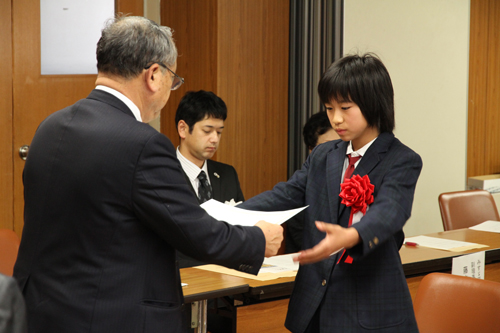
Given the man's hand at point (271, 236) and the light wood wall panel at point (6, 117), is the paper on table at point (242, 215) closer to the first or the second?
the man's hand at point (271, 236)

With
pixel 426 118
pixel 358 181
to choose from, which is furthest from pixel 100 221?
pixel 426 118

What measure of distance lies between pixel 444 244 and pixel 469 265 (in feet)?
1.24

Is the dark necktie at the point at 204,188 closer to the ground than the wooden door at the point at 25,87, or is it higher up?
closer to the ground

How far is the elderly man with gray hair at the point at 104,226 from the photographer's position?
4.08 feet

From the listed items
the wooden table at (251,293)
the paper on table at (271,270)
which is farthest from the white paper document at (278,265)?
the wooden table at (251,293)

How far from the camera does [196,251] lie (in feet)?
4.34

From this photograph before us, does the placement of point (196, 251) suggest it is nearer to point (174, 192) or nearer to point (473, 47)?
point (174, 192)

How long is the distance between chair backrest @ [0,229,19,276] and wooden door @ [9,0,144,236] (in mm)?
1057

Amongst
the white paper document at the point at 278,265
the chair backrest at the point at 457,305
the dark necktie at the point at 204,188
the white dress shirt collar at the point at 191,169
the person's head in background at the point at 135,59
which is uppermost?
the person's head in background at the point at 135,59

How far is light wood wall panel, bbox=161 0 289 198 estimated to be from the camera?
3.94m

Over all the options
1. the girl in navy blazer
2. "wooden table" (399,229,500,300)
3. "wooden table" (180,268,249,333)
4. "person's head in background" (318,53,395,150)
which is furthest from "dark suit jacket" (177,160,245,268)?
"person's head in background" (318,53,395,150)

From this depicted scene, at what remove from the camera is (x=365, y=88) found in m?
1.55

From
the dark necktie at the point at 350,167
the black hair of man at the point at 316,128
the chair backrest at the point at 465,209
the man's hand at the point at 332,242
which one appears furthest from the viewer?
the chair backrest at the point at 465,209

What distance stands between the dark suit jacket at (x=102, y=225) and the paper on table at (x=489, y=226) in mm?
2899
